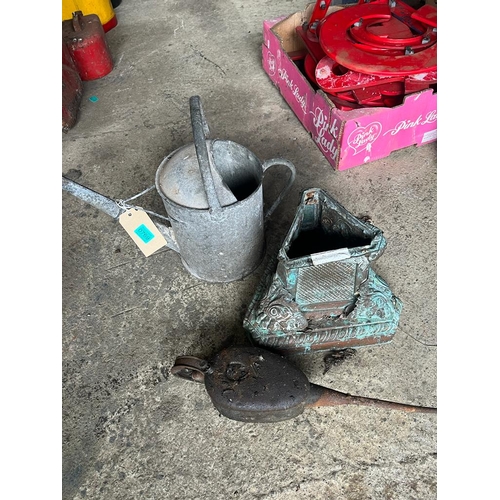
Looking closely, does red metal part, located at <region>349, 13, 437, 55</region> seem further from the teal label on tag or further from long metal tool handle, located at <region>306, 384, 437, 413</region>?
long metal tool handle, located at <region>306, 384, 437, 413</region>

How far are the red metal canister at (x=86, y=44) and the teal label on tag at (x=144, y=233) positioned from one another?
4.50ft

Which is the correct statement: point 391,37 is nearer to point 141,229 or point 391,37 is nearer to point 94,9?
point 141,229

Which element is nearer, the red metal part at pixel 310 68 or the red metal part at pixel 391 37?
the red metal part at pixel 391 37

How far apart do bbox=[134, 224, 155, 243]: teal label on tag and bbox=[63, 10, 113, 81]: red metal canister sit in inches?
54.0

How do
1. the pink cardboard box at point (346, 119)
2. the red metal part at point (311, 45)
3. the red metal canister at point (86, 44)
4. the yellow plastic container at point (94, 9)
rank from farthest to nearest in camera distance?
the yellow plastic container at point (94, 9) < the red metal canister at point (86, 44) < the red metal part at point (311, 45) < the pink cardboard box at point (346, 119)

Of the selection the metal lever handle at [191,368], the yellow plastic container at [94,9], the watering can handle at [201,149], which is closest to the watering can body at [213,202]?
the watering can handle at [201,149]

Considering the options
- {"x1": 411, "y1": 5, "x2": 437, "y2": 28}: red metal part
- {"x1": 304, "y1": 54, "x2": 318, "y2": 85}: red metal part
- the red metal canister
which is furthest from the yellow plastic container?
{"x1": 411, "y1": 5, "x2": 437, "y2": 28}: red metal part

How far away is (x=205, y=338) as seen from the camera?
4.38 feet

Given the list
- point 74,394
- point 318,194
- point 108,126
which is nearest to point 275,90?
point 108,126

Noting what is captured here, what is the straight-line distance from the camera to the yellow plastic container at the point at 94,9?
7.56 feet

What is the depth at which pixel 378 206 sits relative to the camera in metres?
1.62

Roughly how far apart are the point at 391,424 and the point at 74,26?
2.15 meters

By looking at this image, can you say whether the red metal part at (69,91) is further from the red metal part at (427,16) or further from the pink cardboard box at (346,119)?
the red metal part at (427,16)

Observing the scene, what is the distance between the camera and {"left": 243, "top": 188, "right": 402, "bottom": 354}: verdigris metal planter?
1.11m
